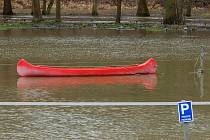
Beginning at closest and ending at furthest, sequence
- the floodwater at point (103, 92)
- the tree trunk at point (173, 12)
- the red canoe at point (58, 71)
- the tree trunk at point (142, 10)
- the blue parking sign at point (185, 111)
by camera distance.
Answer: the blue parking sign at point (185, 111) < the floodwater at point (103, 92) < the red canoe at point (58, 71) < the tree trunk at point (173, 12) < the tree trunk at point (142, 10)

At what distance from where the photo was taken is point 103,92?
16.9 meters

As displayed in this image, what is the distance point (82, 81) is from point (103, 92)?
2.09m

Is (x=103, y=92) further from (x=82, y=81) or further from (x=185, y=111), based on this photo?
(x=185, y=111)

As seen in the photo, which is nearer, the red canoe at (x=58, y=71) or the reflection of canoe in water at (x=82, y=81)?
the reflection of canoe in water at (x=82, y=81)

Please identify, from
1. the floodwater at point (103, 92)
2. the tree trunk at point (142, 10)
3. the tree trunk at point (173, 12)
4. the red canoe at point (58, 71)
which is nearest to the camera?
the floodwater at point (103, 92)

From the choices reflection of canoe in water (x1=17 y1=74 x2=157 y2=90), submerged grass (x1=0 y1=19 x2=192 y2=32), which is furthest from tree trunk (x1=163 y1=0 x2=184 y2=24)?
reflection of canoe in water (x1=17 y1=74 x2=157 y2=90)

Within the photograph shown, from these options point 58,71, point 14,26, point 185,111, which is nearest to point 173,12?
point 14,26

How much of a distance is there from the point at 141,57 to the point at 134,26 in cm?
2012

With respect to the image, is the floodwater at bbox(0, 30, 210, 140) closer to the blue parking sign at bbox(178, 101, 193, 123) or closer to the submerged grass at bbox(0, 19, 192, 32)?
the blue parking sign at bbox(178, 101, 193, 123)

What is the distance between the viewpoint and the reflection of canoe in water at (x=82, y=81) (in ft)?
59.3

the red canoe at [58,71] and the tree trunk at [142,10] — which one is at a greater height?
the red canoe at [58,71]

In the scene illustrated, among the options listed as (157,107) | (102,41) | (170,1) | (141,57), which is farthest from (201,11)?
(157,107)

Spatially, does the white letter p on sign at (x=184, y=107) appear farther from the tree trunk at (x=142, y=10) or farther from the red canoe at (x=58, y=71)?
the tree trunk at (x=142, y=10)

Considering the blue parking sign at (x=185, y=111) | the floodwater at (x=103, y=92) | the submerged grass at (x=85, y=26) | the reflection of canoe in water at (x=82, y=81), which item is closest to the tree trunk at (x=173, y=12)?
the submerged grass at (x=85, y=26)
